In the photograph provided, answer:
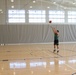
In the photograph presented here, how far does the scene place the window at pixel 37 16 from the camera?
23.7 metres

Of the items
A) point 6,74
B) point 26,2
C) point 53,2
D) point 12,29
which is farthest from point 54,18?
point 6,74

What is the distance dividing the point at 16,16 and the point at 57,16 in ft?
17.7

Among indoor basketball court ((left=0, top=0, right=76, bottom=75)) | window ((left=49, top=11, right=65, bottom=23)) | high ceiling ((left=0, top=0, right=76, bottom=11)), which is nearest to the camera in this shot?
indoor basketball court ((left=0, top=0, right=76, bottom=75))

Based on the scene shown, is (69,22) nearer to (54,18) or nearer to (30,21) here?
(54,18)

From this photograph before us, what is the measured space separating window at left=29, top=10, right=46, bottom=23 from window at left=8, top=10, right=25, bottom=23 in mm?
1036

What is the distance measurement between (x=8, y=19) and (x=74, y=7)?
29.2 feet

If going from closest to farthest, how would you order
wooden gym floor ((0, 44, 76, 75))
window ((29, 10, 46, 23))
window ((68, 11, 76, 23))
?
wooden gym floor ((0, 44, 76, 75)) < window ((29, 10, 46, 23)) < window ((68, 11, 76, 23))

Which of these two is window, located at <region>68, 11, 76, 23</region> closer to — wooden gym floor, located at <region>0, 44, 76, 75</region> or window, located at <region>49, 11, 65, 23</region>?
window, located at <region>49, 11, 65, 23</region>

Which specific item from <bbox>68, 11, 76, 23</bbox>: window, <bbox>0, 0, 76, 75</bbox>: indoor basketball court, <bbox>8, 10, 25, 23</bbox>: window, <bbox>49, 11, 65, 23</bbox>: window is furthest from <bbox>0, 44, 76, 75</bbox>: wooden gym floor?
<bbox>68, 11, 76, 23</bbox>: window

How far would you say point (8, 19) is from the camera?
915 inches

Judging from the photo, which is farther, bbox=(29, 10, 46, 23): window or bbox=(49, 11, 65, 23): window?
bbox=(49, 11, 65, 23): window

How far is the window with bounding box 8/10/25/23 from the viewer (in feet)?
76.1

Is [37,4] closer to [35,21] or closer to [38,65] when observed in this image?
[35,21]

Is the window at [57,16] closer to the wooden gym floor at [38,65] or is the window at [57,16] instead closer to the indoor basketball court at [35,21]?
the indoor basketball court at [35,21]
